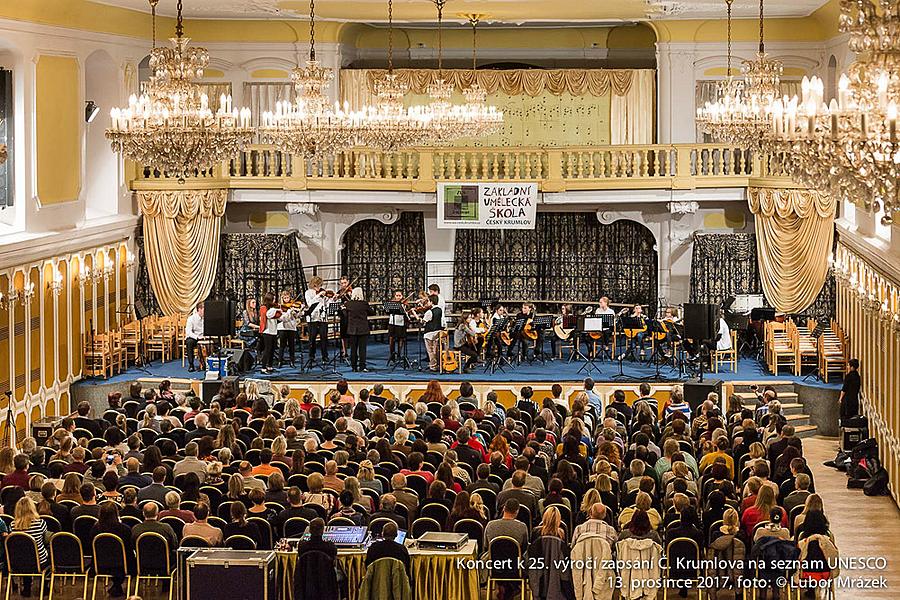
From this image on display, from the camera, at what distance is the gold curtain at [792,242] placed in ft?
82.9

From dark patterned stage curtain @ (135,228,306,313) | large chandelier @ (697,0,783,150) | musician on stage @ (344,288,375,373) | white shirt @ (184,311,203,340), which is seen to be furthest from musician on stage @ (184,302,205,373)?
large chandelier @ (697,0,783,150)

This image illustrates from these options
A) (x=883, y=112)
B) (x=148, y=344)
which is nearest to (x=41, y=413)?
(x=148, y=344)

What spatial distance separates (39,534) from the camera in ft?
43.0

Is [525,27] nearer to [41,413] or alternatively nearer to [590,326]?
[590,326]

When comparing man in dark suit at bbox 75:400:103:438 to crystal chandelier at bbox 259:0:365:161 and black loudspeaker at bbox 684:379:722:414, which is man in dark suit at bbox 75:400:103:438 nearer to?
crystal chandelier at bbox 259:0:365:161

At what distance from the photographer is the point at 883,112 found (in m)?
9.19

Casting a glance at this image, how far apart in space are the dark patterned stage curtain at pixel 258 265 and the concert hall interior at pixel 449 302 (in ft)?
0.19

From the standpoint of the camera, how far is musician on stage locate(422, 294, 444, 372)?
77.9 feet

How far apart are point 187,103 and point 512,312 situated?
1343cm

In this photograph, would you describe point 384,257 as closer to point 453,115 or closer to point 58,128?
point 453,115

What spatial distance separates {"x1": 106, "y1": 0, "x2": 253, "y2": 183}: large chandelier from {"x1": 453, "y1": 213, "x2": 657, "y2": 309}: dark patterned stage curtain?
514 inches

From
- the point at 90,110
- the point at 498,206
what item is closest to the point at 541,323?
the point at 498,206

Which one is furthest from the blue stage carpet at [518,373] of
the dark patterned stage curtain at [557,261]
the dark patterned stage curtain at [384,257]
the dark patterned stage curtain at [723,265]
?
the dark patterned stage curtain at [384,257]

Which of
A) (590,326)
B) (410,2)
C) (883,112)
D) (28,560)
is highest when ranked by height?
(410,2)
